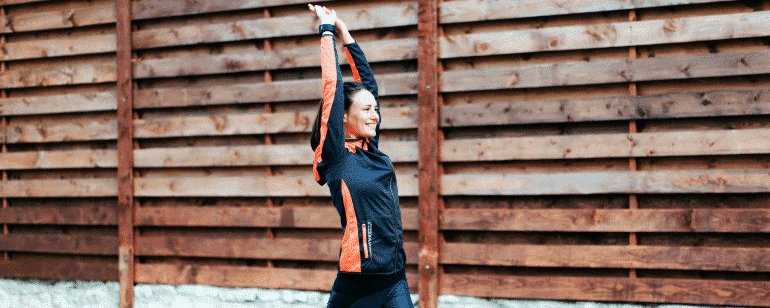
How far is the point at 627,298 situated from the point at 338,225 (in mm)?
2145

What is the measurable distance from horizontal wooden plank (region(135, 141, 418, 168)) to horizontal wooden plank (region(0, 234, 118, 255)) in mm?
767

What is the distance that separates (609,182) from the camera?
4.11 meters

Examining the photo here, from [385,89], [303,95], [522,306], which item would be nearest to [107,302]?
[303,95]

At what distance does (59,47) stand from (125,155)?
1.21m

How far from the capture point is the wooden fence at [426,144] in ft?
13.0

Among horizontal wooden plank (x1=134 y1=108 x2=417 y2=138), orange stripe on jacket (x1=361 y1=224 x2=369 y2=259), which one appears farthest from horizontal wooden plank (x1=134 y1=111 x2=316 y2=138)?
orange stripe on jacket (x1=361 y1=224 x2=369 y2=259)

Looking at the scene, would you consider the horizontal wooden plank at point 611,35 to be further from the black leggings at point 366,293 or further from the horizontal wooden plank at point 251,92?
the black leggings at point 366,293

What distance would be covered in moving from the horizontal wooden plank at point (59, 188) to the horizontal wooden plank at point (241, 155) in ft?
1.25

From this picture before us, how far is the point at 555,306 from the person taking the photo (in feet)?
13.9

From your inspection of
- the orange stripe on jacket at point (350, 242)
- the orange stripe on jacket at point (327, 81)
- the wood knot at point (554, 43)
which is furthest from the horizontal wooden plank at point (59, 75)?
the wood knot at point (554, 43)

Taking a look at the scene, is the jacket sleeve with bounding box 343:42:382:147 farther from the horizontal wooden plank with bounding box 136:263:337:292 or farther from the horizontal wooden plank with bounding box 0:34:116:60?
the horizontal wooden plank with bounding box 0:34:116:60

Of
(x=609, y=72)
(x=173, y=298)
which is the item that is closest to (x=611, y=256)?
(x=609, y=72)

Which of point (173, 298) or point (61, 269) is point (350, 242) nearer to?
point (173, 298)

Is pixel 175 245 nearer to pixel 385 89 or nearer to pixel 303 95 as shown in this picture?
pixel 303 95
